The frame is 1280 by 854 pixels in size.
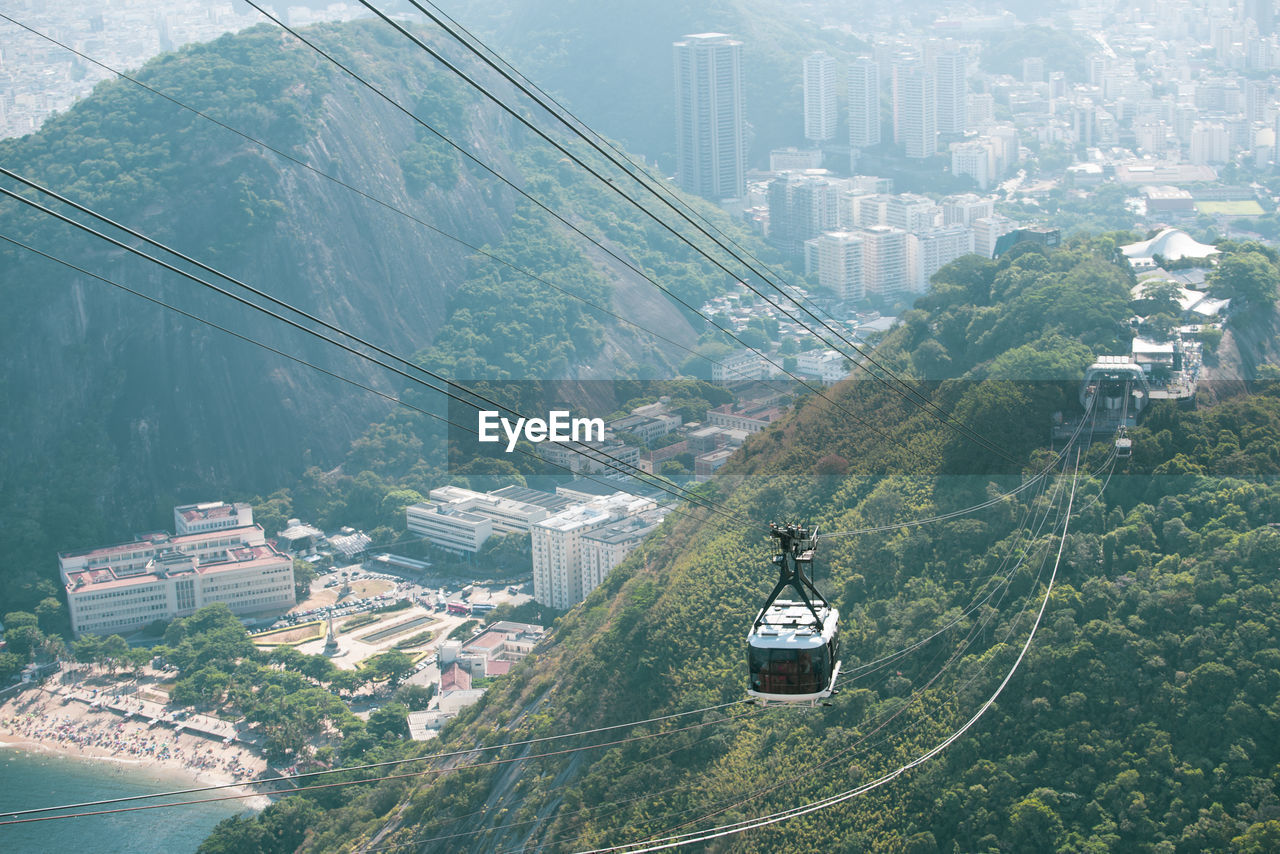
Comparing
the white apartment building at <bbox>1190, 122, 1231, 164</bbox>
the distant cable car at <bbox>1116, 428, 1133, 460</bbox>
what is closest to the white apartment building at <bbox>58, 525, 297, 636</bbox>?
the distant cable car at <bbox>1116, 428, 1133, 460</bbox>

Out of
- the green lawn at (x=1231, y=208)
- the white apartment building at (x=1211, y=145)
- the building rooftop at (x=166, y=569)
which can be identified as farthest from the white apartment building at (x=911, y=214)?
the building rooftop at (x=166, y=569)

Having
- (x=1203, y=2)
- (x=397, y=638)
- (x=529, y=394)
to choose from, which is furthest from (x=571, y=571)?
(x=1203, y=2)

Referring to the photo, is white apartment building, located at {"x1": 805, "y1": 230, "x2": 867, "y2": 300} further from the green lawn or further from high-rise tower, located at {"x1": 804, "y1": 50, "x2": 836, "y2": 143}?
the green lawn

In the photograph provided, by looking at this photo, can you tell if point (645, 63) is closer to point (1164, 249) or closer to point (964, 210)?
point (964, 210)

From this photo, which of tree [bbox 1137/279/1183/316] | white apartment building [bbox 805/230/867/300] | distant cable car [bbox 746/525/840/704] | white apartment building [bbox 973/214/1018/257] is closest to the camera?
distant cable car [bbox 746/525/840/704]

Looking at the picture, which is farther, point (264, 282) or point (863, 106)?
point (863, 106)

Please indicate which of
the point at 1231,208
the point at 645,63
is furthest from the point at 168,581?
the point at 1231,208

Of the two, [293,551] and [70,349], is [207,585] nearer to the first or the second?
[293,551]
